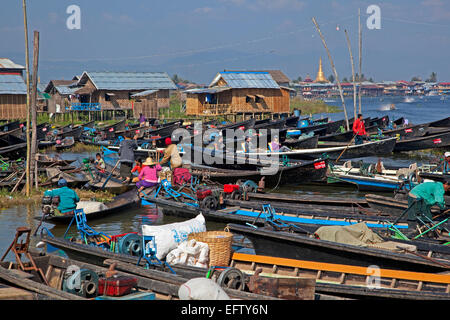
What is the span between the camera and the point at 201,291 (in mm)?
6285

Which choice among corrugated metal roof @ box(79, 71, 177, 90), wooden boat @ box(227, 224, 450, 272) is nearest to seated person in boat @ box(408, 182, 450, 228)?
wooden boat @ box(227, 224, 450, 272)

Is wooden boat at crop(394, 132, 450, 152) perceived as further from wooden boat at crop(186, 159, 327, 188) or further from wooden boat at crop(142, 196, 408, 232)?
wooden boat at crop(142, 196, 408, 232)

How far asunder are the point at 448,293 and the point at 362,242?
2.13 metres

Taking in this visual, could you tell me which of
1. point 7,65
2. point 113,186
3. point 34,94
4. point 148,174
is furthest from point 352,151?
point 7,65

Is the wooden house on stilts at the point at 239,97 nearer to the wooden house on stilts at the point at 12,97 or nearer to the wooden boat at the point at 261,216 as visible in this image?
the wooden house on stilts at the point at 12,97

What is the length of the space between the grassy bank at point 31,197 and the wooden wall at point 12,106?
25564 millimetres

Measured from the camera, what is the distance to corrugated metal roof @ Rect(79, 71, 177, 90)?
4569cm

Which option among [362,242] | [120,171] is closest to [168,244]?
[362,242]

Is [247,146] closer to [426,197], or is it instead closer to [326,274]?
[426,197]

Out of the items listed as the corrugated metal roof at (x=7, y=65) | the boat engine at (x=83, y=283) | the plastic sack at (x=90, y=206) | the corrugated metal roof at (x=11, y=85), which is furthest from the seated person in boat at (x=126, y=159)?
the corrugated metal roof at (x=7, y=65)

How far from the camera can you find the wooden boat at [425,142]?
78.5 feet

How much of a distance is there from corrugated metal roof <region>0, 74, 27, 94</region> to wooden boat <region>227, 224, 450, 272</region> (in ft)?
109

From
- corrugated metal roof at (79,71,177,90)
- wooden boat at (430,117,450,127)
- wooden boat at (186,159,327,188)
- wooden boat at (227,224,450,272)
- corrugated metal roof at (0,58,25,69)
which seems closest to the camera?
wooden boat at (227,224,450,272)

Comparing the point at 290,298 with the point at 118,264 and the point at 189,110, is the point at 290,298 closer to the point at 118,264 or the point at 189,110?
the point at 118,264
